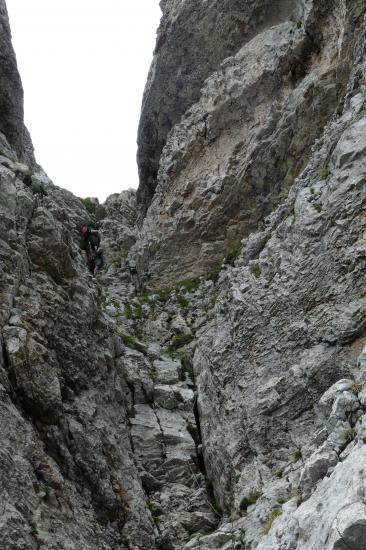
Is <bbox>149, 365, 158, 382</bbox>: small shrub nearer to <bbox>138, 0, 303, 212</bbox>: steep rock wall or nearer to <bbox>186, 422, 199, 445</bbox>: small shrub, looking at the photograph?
<bbox>186, 422, 199, 445</bbox>: small shrub

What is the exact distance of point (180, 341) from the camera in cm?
2584

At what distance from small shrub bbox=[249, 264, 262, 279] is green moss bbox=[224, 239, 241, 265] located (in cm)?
559

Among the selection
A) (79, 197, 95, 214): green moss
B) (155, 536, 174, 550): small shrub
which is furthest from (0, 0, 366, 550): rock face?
(79, 197, 95, 214): green moss

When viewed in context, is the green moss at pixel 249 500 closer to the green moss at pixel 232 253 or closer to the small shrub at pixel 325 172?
the small shrub at pixel 325 172

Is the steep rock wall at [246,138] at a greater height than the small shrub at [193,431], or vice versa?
the steep rock wall at [246,138]

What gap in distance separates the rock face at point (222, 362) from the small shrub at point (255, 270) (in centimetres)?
6

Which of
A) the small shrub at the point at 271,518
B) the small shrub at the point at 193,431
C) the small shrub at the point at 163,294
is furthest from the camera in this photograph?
the small shrub at the point at 163,294

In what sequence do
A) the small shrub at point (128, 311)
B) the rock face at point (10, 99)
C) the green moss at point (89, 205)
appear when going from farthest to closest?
the green moss at point (89, 205)
the rock face at point (10, 99)
the small shrub at point (128, 311)

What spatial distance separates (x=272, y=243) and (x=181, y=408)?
261 inches

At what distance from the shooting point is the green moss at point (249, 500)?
15.4 metres

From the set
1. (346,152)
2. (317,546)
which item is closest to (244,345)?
(346,152)

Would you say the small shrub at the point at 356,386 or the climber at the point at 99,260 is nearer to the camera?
the small shrub at the point at 356,386

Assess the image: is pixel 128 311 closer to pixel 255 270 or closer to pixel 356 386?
pixel 255 270

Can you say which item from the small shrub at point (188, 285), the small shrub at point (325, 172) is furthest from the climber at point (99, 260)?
the small shrub at point (325, 172)
